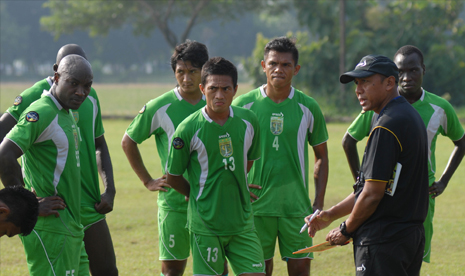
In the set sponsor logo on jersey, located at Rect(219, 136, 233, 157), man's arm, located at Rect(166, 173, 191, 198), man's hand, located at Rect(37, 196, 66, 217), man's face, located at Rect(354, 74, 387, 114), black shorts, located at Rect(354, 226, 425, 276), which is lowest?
→ black shorts, located at Rect(354, 226, 425, 276)

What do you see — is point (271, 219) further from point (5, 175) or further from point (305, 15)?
point (305, 15)

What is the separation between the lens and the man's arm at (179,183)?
17.0ft

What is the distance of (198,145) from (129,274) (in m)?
3.11

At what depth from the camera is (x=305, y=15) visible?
118 feet

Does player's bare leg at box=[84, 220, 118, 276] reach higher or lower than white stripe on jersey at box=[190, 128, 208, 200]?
lower

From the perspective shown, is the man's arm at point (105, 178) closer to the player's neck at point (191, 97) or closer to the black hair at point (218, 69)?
the player's neck at point (191, 97)

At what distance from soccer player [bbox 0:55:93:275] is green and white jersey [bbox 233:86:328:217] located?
73.4 inches

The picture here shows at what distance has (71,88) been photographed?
4660 millimetres

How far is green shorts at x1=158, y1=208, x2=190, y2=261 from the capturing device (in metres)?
5.85

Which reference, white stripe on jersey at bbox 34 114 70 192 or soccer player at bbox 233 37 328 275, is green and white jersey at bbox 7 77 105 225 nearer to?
white stripe on jersey at bbox 34 114 70 192

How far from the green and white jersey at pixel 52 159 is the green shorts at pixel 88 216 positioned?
837 mm

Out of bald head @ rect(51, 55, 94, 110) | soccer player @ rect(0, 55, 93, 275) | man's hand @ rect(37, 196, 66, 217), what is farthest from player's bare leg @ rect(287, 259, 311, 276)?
bald head @ rect(51, 55, 94, 110)

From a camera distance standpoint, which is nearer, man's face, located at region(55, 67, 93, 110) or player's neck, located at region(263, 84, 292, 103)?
man's face, located at region(55, 67, 93, 110)

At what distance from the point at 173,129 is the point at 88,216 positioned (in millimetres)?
1199
